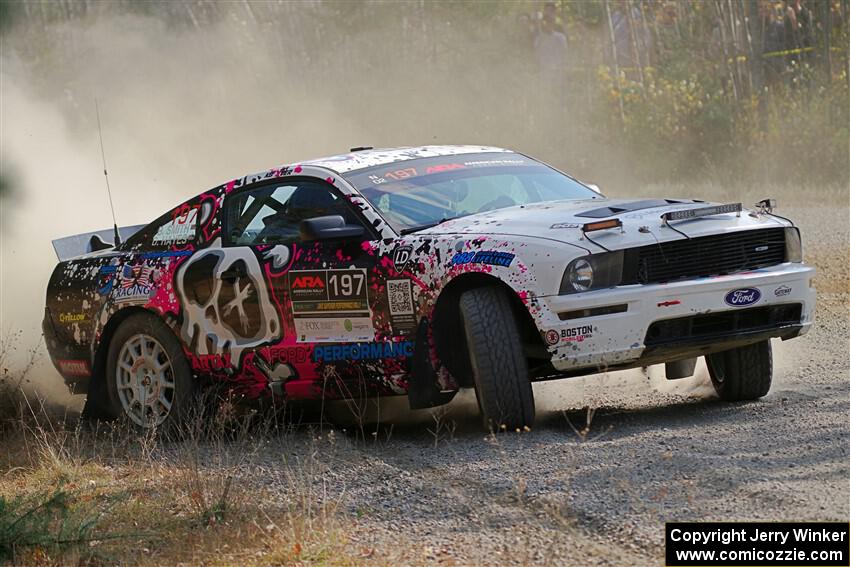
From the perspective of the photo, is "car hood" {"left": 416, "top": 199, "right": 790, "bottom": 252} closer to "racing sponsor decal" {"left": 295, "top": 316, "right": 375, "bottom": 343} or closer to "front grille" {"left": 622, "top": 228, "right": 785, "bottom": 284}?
"front grille" {"left": 622, "top": 228, "right": 785, "bottom": 284}

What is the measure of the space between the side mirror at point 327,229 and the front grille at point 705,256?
1.52m

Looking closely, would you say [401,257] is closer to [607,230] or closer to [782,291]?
[607,230]

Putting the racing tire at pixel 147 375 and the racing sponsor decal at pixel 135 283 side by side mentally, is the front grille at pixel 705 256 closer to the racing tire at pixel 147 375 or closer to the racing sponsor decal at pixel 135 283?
the racing tire at pixel 147 375

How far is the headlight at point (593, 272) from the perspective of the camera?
6.28 meters

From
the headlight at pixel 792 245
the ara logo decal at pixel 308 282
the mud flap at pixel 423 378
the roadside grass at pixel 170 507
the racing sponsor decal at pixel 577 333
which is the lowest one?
the roadside grass at pixel 170 507

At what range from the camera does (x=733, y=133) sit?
872 inches

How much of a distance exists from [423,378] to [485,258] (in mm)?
748

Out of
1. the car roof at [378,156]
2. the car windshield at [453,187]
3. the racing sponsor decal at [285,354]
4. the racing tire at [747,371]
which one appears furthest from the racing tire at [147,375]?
the racing tire at [747,371]

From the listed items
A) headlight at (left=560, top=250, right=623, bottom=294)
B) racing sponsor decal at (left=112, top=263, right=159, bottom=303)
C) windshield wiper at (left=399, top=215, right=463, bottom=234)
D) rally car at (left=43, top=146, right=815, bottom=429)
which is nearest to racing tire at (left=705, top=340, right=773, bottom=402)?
rally car at (left=43, top=146, right=815, bottom=429)

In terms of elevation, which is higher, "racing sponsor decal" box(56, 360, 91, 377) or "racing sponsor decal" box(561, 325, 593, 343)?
"racing sponsor decal" box(561, 325, 593, 343)

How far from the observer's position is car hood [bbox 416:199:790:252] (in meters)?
6.38

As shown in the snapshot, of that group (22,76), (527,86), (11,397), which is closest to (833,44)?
(527,86)

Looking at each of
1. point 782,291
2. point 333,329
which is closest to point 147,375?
point 333,329

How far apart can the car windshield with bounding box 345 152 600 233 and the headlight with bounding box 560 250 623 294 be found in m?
1.08
